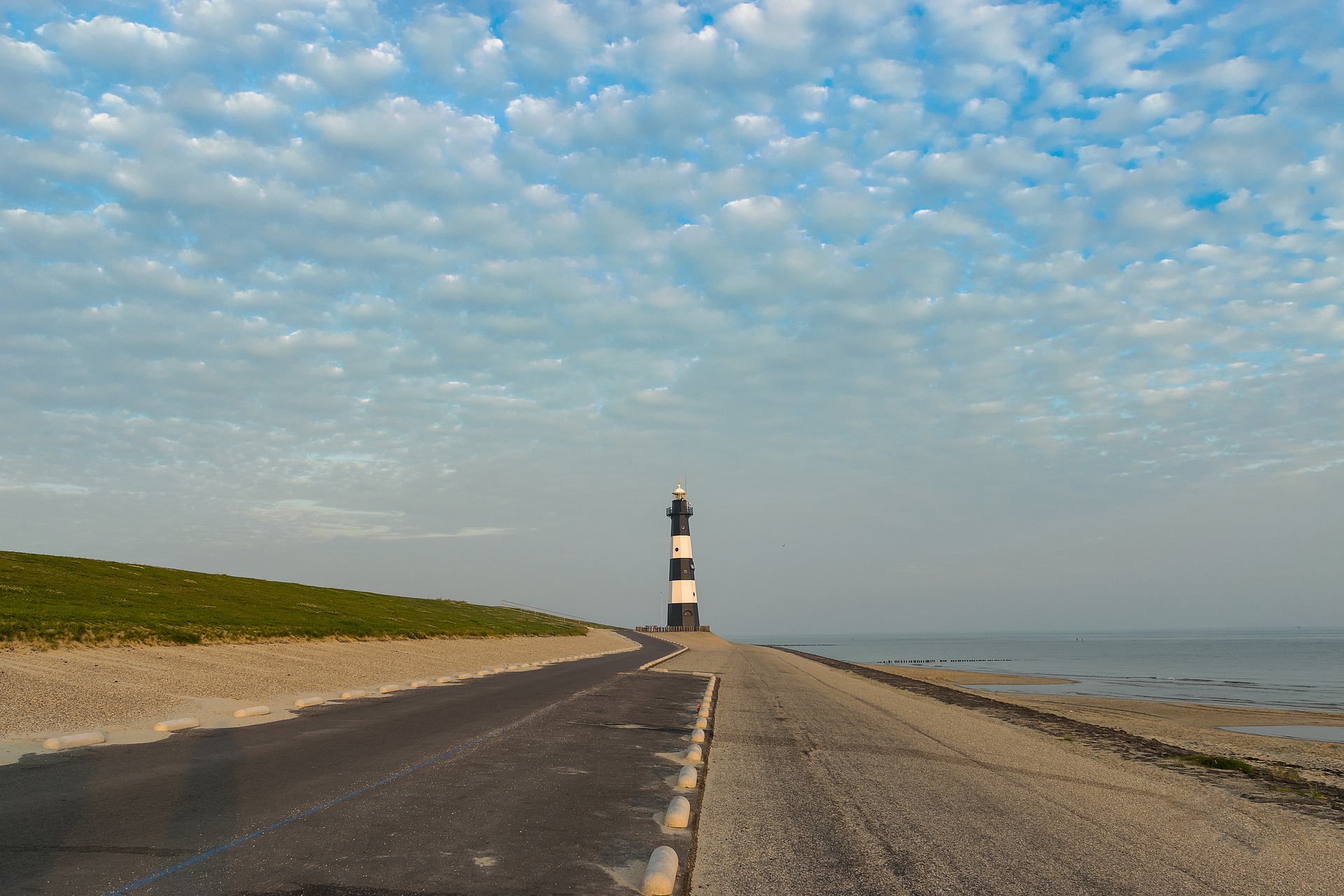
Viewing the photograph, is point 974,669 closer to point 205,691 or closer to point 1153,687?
point 1153,687

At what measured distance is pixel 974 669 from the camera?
70500 mm

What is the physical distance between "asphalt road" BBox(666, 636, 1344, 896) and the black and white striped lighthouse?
260 feet

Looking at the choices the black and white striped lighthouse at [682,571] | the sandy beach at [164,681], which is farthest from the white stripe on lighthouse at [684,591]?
the sandy beach at [164,681]

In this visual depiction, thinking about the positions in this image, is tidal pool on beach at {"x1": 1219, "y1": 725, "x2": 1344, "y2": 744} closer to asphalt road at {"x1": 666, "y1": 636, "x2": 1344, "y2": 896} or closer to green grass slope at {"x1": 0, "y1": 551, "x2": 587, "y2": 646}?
asphalt road at {"x1": 666, "y1": 636, "x2": 1344, "y2": 896}

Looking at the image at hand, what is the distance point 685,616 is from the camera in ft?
316

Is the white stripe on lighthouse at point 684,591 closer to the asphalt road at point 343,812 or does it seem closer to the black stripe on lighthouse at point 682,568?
the black stripe on lighthouse at point 682,568

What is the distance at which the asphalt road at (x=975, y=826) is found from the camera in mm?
6938

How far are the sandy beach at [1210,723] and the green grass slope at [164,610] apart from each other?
26.9 m

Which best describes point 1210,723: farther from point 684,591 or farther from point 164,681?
point 684,591

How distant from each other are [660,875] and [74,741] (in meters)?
9.31

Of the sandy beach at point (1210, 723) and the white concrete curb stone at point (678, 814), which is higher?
the white concrete curb stone at point (678, 814)

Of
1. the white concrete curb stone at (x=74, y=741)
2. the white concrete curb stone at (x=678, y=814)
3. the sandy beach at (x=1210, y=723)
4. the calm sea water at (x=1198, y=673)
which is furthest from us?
the calm sea water at (x=1198, y=673)

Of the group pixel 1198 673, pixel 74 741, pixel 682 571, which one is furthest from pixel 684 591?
pixel 74 741

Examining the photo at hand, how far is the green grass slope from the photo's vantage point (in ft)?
66.3
